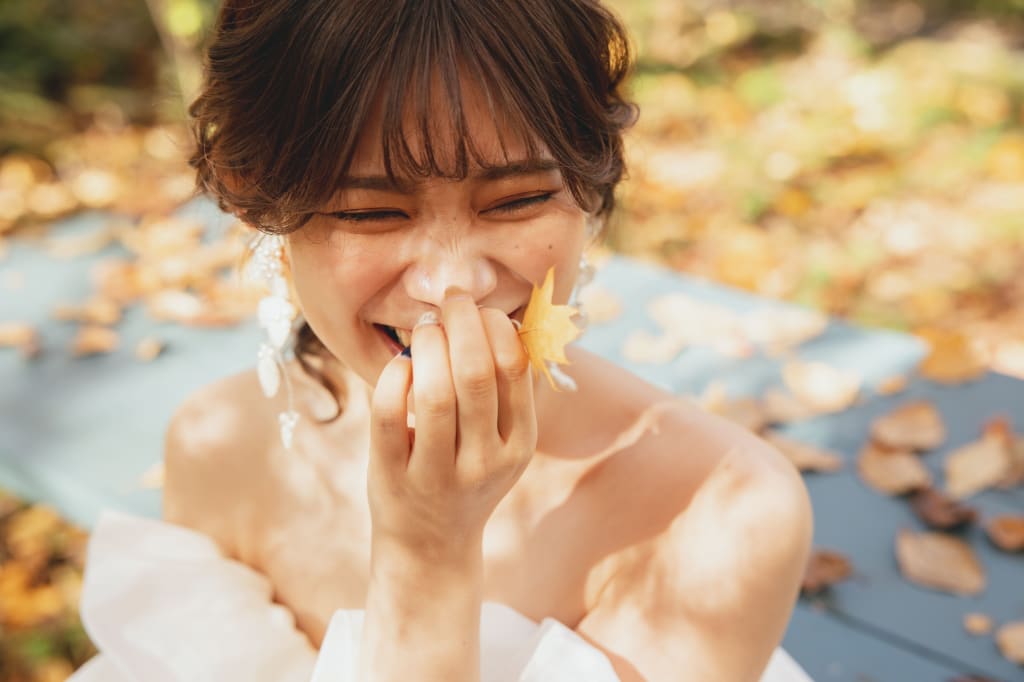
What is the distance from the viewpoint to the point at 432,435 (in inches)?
49.1

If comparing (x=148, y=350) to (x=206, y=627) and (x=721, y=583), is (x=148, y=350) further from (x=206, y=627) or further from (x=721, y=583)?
(x=721, y=583)

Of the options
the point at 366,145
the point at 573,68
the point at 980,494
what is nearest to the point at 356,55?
the point at 366,145

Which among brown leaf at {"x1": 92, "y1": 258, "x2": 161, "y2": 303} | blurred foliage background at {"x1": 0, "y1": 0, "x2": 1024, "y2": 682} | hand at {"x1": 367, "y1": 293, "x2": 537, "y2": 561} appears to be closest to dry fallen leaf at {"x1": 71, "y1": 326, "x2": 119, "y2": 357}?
brown leaf at {"x1": 92, "y1": 258, "x2": 161, "y2": 303}

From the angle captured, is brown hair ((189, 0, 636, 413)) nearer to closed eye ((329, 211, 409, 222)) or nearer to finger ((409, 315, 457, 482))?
closed eye ((329, 211, 409, 222))

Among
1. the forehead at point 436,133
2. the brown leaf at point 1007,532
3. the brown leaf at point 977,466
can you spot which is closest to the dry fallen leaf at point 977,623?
the brown leaf at point 1007,532

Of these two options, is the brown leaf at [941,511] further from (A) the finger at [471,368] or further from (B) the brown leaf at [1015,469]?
(A) the finger at [471,368]

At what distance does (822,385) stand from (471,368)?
7.79 ft

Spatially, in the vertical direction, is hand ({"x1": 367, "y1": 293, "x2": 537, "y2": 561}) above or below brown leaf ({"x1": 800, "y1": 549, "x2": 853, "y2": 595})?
above

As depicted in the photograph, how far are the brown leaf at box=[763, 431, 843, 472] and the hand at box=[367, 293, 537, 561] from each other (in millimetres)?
1768

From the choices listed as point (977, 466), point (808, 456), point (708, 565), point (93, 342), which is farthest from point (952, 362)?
point (93, 342)

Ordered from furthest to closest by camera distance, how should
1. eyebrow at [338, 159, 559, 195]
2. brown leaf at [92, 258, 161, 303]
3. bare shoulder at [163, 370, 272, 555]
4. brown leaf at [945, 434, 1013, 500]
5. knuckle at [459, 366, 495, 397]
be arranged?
brown leaf at [92, 258, 161, 303] < brown leaf at [945, 434, 1013, 500] < bare shoulder at [163, 370, 272, 555] < eyebrow at [338, 159, 559, 195] < knuckle at [459, 366, 495, 397]

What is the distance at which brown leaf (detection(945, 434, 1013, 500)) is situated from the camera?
9.13 ft

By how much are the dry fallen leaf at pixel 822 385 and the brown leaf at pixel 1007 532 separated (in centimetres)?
66

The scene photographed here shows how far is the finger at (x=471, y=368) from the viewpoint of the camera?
47.1 inches
